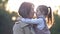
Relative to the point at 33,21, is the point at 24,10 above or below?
above

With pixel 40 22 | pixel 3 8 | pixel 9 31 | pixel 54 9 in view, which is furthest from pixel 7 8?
pixel 40 22

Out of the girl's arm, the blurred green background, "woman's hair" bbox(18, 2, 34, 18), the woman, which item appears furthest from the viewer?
the blurred green background

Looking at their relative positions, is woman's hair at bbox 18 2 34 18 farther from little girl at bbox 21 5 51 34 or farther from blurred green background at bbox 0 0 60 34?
blurred green background at bbox 0 0 60 34

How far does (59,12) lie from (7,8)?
2.54 feet

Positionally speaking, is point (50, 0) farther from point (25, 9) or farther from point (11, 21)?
point (25, 9)

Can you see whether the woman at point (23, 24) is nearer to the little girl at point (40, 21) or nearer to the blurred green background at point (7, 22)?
the little girl at point (40, 21)

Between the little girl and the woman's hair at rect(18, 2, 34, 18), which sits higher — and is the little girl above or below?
below

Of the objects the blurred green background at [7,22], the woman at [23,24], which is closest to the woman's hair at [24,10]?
the woman at [23,24]

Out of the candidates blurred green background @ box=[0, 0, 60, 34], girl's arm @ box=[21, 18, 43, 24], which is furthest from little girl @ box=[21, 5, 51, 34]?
blurred green background @ box=[0, 0, 60, 34]

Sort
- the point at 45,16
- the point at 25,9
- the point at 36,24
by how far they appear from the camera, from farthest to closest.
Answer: the point at 45,16 < the point at 36,24 < the point at 25,9

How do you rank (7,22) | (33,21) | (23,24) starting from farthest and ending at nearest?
(7,22) → (33,21) → (23,24)

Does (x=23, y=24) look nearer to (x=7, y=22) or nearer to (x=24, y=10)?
(x=24, y=10)

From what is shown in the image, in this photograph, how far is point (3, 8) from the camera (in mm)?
2641

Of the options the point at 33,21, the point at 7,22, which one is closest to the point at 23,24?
the point at 33,21
